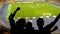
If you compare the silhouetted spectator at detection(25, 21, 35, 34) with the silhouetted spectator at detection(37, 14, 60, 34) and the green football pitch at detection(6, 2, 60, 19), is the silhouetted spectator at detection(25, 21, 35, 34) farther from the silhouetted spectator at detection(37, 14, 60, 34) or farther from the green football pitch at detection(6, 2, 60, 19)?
the green football pitch at detection(6, 2, 60, 19)

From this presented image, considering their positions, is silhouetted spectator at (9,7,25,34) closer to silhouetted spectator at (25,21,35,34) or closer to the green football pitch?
silhouetted spectator at (25,21,35,34)

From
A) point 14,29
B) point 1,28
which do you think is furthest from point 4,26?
point 14,29

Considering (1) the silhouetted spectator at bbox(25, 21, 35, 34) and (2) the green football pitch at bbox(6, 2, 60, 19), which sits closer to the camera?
(1) the silhouetted spectator at bbox(25, 21, 35, 34)

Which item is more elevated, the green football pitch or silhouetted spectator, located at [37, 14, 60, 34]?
silhouetted spectator, located at [37, 14, 60, 34]

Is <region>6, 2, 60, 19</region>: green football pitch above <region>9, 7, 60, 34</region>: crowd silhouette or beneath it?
beneath

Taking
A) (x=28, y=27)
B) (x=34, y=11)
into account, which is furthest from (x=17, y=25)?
(x=34, y=11)

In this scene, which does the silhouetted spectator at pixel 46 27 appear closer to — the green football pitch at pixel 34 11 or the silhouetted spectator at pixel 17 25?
the silhouetted spectator at pixel 17 25

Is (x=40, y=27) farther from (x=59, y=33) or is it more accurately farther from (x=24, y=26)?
(x=59, y=33)

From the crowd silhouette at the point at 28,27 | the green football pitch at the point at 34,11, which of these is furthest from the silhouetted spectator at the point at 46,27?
the green football pitch at the point at 34,11

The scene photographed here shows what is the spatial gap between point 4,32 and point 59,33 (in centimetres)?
38

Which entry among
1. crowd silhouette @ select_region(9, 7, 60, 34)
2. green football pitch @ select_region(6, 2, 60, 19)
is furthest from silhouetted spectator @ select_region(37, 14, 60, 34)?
green football pitch @ select_region(6, 2, 60, 19)

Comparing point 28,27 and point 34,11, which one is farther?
point 34,11

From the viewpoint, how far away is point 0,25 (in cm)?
91

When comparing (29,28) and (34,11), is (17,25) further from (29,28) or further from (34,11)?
(34,11)
